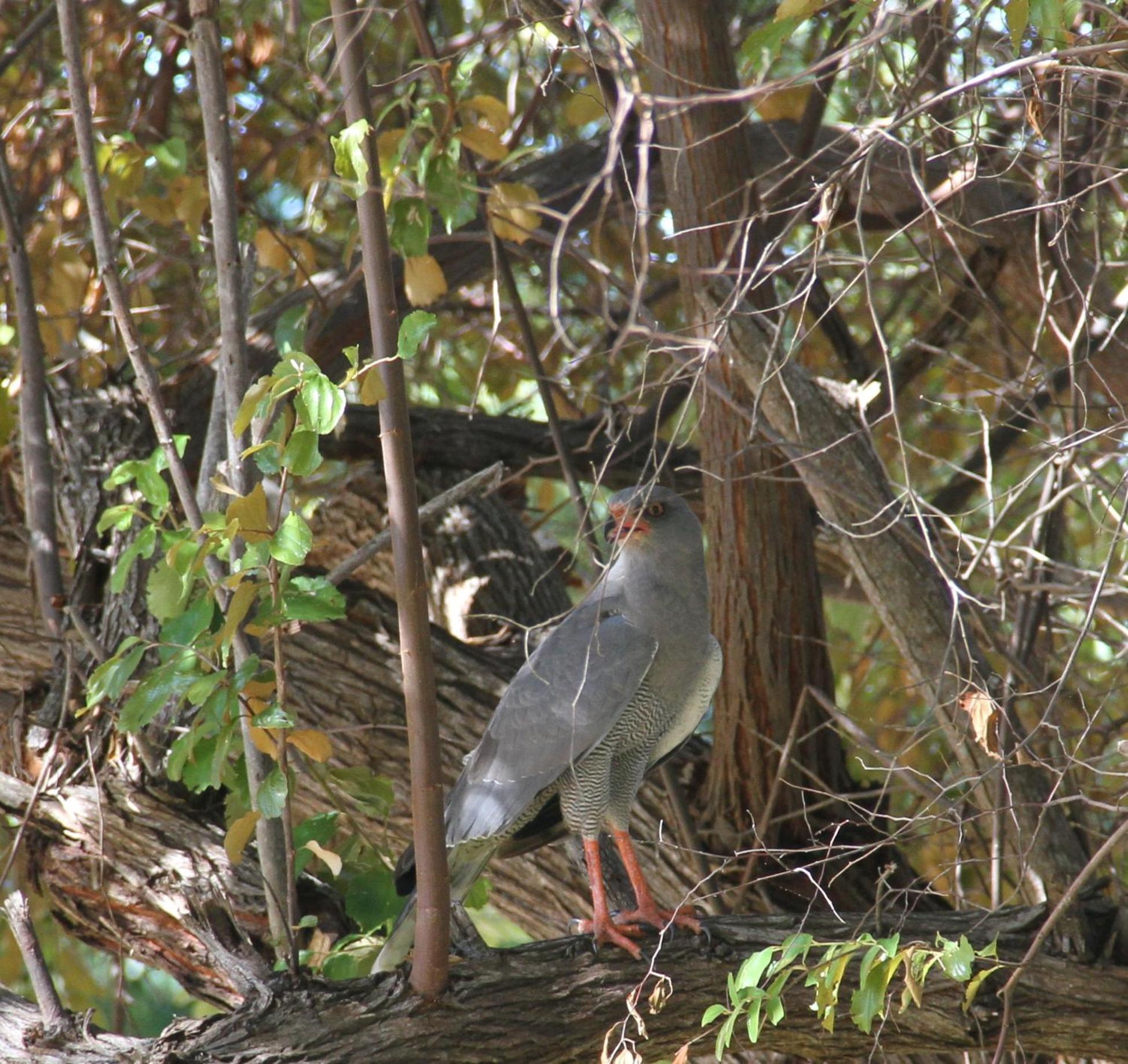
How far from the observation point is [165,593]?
254 cm

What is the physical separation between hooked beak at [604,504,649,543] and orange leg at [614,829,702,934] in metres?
0.76

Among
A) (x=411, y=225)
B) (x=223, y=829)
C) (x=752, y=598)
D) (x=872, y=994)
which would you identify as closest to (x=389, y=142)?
(x=411, y=225)

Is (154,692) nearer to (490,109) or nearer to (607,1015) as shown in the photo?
(607,1015)

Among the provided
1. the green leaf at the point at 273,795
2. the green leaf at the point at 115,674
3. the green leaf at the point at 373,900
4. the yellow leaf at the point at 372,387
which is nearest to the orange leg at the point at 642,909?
the green leaf at the point at 373,900

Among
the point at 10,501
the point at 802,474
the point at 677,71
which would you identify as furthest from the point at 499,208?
the point at 10,501

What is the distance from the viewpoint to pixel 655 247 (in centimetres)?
478

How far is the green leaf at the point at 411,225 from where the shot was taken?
112 inches

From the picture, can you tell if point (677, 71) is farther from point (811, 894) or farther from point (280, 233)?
point (811, 894)

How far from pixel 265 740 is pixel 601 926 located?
89 centimetres

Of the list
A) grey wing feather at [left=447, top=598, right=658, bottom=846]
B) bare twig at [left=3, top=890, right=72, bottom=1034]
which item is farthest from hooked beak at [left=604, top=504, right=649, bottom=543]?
bare twig at [left=3, top=890, right=72, bottom=1034]

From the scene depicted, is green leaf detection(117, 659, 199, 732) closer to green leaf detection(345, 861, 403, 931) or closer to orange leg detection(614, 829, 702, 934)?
green leaf detection(345, 861, 403, 931)

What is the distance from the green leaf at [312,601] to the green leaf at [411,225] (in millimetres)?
814

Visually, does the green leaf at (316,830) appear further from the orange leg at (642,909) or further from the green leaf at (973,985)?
the green leaf at (973,985)

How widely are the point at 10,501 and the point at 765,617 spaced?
2.34m
